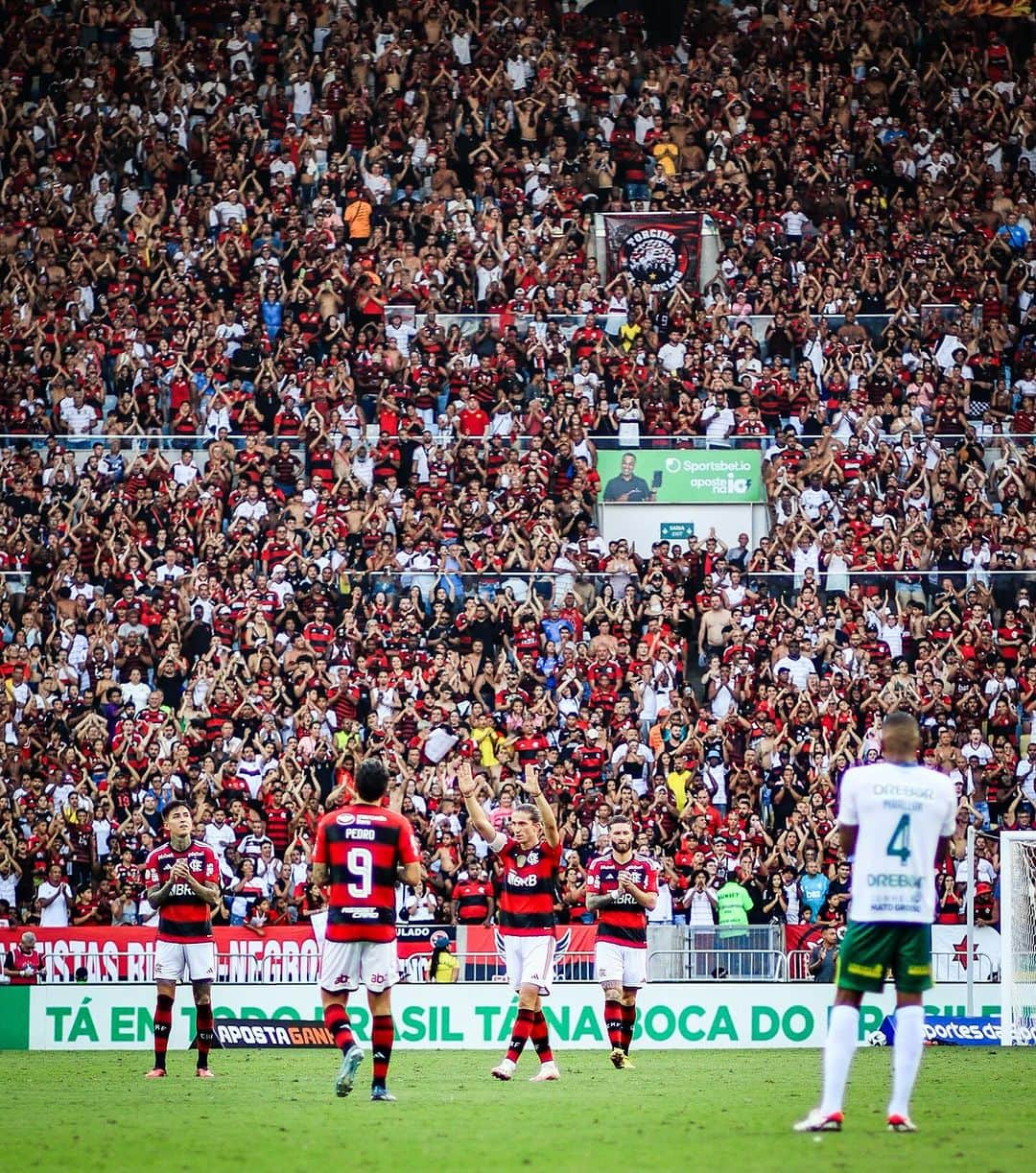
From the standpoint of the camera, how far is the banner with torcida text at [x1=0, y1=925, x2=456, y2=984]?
82.5ft

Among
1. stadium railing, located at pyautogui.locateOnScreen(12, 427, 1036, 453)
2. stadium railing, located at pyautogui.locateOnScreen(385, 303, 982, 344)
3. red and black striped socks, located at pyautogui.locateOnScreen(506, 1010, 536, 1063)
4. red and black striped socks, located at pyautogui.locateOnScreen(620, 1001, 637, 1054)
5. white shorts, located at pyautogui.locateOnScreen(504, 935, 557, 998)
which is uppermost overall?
stadium railing, located at pyautogui.locateOnScreen(385, 303, 982, 344)

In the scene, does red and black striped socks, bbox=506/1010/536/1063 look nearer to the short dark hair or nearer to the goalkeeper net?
the short dark hair

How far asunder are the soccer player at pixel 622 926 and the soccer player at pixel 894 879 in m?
7.79

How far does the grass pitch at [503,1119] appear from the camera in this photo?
9.91m

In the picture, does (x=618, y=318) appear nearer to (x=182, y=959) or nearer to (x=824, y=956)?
(x=824, y=956)

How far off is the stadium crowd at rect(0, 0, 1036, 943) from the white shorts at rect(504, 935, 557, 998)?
9539mm

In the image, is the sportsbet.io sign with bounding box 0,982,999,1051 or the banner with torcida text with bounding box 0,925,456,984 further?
the banner with torcida text with bounding box 0,925,456,984

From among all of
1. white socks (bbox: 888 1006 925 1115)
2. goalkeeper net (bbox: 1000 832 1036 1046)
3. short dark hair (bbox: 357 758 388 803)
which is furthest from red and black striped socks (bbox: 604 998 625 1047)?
white socks (bbox: 888 1006 925 1115)

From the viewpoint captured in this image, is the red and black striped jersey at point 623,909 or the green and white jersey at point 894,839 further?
the red and black striped jersey at point 623,909

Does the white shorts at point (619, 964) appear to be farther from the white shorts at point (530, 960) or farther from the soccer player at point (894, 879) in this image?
the soccer player at point (894, 879)

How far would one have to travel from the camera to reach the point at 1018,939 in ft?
77.6

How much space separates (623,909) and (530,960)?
258 centimetres

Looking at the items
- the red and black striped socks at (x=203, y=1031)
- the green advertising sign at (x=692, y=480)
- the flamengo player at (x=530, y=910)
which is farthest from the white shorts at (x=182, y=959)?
the green advertising sign at (x=692, y=480)

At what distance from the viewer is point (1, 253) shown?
119 ft
